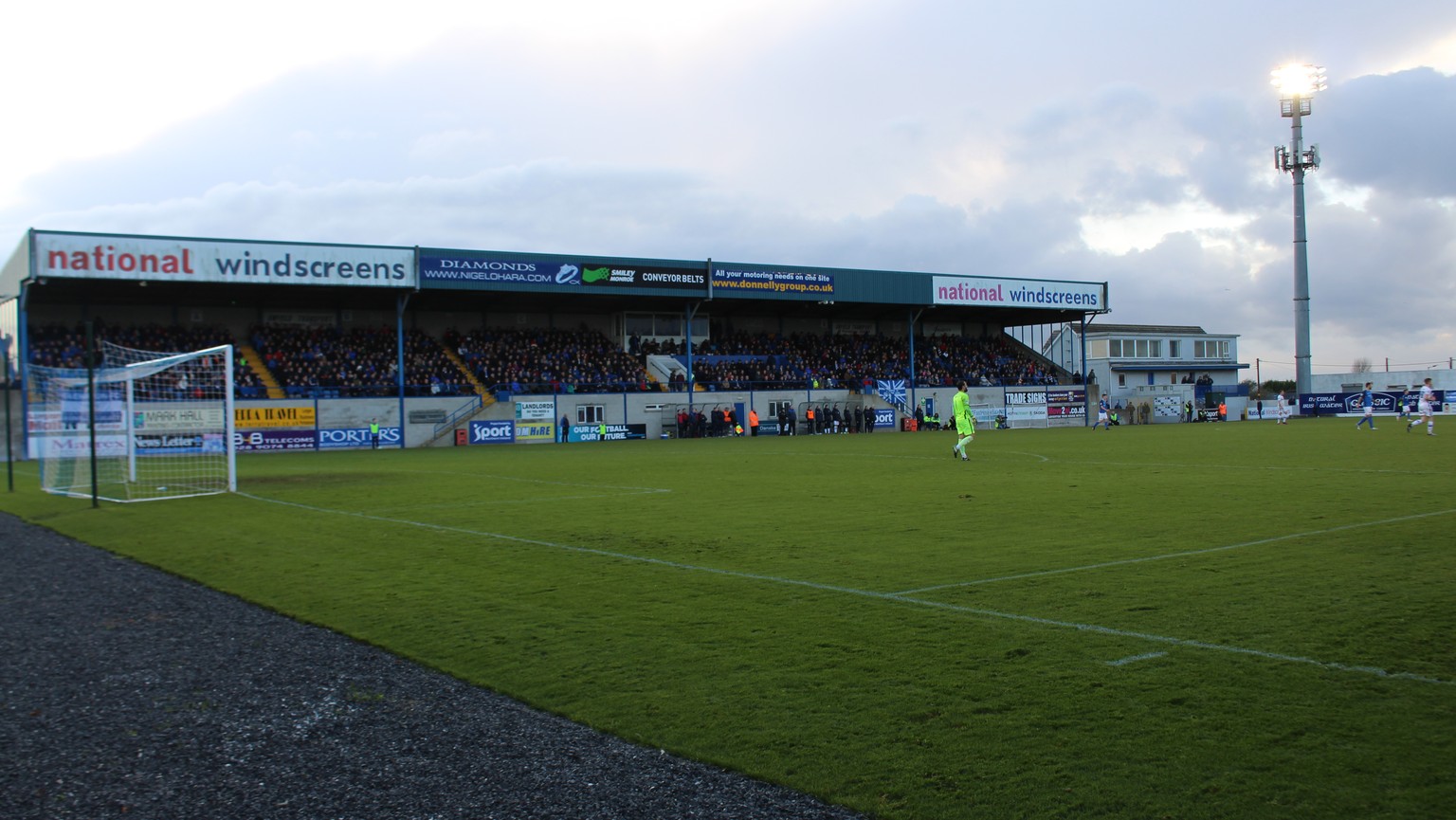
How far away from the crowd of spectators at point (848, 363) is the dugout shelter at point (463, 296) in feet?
3.94

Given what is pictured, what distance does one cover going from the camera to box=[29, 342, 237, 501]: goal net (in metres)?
21.1

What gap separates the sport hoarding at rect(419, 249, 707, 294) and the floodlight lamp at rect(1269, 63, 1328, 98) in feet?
141

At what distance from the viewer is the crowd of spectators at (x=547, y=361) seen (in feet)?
167

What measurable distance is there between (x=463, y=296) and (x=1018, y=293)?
3260 centimetres

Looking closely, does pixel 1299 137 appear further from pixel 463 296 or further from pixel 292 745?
pixel 292 745

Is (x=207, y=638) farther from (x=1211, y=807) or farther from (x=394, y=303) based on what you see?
(x=394, y=303)

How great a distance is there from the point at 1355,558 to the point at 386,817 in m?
8.87

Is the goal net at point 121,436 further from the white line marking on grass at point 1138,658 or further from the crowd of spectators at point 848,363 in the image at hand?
the crowd of spectators at point 848,363

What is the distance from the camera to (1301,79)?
67.4m

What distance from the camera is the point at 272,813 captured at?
4.31 meters

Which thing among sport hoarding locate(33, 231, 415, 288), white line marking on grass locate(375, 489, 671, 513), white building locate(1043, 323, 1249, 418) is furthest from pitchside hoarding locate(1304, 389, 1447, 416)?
white line marking on grass locate(375, 489, 671, 513)

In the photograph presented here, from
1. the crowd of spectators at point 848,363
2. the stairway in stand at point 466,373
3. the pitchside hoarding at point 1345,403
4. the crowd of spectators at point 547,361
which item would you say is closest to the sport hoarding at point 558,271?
the crowd of spectators at point 547,361

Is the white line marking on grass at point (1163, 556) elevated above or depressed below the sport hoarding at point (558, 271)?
below

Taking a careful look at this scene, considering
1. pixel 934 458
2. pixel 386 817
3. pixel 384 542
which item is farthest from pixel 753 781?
pixel 934 458
